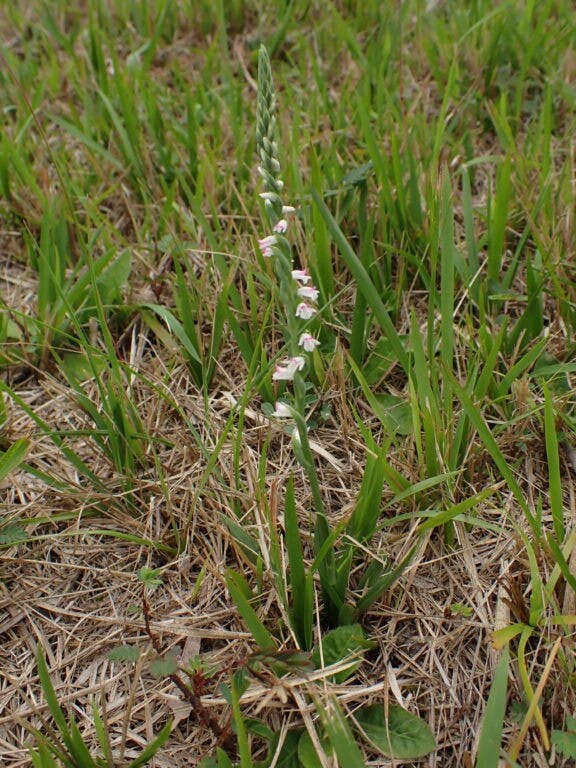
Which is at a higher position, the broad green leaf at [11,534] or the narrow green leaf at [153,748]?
the broad green leaf at [11,534]

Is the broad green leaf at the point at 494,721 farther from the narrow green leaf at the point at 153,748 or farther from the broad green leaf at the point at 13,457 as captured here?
the broad green leaf at the point at 13,457

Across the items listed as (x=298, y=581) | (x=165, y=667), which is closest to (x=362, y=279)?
(x=298, y=581)

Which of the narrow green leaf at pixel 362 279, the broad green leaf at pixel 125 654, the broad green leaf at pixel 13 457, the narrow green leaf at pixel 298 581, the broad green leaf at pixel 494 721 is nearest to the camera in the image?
the broad green leaf at pixel 494 721

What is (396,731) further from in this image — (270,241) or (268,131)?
(268,131)

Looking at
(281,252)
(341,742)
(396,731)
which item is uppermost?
(281,252)

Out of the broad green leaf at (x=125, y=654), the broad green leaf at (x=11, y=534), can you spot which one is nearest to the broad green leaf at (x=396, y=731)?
the broad green leaf at (x=125, y=654)

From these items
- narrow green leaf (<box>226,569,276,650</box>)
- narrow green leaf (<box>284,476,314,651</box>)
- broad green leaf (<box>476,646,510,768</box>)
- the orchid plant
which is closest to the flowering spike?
the orchid plant

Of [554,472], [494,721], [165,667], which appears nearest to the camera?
[494,721]

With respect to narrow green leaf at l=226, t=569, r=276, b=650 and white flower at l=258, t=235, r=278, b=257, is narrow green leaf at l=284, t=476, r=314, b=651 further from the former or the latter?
white flower at l=258, t=235, r=278, b=257
